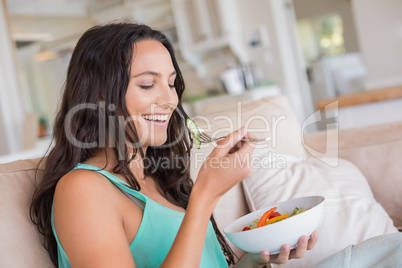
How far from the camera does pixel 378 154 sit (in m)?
1.80

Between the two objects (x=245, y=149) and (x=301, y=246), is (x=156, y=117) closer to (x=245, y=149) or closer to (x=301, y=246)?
(x=245, y=149)

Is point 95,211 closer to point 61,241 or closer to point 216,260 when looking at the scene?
point 61,241

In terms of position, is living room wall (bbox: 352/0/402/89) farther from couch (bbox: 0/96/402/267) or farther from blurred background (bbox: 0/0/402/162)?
couch (bbox: 0/96/402/267)

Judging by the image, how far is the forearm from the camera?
0.89 m

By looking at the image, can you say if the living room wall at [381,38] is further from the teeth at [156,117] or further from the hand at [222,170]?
the hand at [222,170]

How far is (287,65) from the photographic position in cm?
550

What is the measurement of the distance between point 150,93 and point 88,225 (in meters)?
0.37

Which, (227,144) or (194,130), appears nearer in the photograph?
(227,144)

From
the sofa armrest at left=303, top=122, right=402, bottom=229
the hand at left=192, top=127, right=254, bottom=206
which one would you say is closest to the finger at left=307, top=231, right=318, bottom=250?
the hand at left=192, top=127, right=254, bottom=206

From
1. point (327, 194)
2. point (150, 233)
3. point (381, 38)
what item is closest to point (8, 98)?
point (381, 38)

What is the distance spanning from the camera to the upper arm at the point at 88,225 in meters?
0.88

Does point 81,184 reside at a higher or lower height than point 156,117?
lower

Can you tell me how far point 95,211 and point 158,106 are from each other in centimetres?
33

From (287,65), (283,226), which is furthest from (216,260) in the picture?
(287,65)
